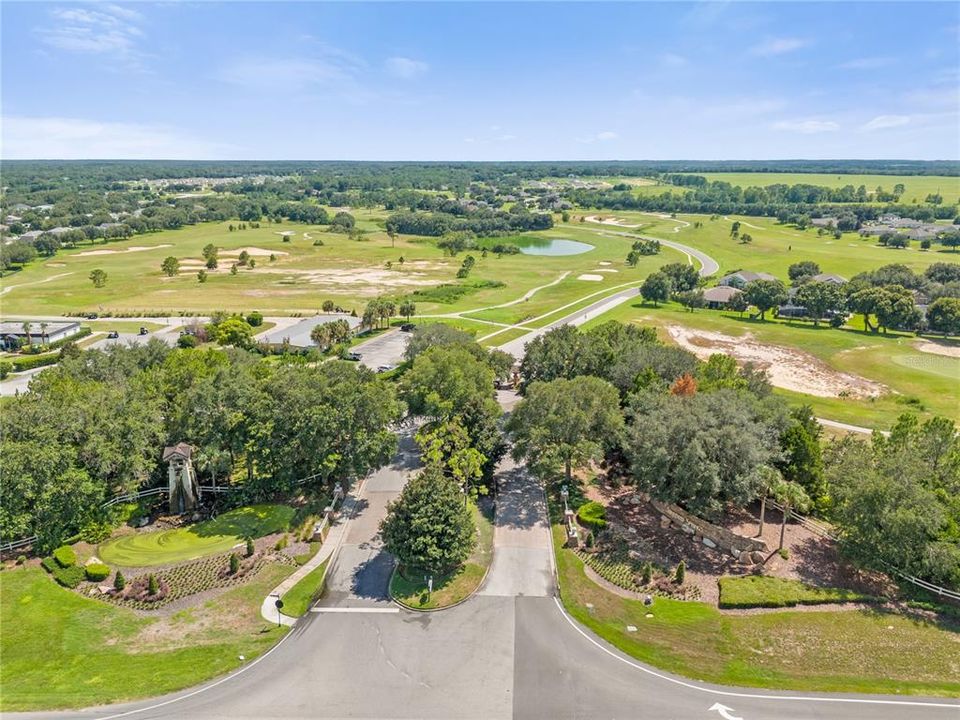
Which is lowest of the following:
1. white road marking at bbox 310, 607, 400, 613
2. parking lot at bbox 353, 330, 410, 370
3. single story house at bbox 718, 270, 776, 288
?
white road marking at bbox 310, 607, 400, 613

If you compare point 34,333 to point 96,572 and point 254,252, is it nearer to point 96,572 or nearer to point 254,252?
point 96,572

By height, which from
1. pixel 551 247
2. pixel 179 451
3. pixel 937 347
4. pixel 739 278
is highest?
pixel 551 247

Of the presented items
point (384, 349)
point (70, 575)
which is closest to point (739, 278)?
point (384, 349)

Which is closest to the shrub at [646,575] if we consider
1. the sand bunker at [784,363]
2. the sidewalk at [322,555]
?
the sidewalk at [322,555]

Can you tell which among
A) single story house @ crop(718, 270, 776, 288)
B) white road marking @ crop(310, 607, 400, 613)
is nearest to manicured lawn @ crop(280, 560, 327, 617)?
white road marking @ crop(310, 607, 400, 613)

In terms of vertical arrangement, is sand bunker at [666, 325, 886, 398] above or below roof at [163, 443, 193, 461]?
below

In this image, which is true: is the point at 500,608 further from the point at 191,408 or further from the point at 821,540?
the point at 191,408

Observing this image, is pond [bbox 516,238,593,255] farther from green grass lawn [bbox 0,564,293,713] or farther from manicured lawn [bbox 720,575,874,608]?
green grass lawn [bbox 0,564,293,713]

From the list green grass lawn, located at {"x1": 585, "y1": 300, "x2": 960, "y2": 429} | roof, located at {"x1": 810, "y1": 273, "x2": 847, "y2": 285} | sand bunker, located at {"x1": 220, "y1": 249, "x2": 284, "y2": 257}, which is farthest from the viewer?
sand bunker, located at {"x1": 220, "y1": 249, "x2": 284, "y2": 257}
